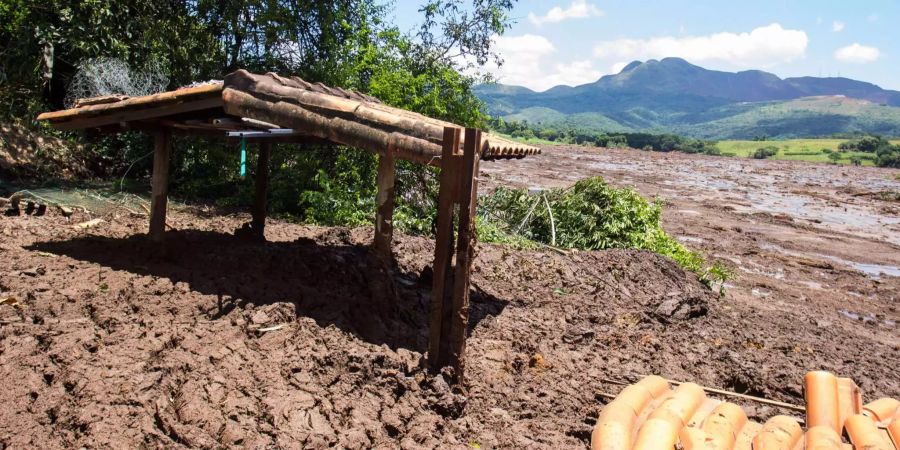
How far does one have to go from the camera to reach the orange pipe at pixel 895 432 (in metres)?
5.12

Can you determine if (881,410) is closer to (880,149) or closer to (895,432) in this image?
(895,432)

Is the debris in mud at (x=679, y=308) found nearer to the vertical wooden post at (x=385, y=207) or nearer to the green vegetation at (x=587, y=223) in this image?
the green vegetation at (x=587, y=223)

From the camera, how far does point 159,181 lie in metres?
7.42

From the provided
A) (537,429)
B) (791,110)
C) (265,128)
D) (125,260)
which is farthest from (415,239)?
(791,110)

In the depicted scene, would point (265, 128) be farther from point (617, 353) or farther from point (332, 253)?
point (617, 353)

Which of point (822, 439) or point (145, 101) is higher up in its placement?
point (145, 101)

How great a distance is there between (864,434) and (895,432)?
441 millimetres

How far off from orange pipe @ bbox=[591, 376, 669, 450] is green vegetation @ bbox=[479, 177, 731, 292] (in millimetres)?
5858

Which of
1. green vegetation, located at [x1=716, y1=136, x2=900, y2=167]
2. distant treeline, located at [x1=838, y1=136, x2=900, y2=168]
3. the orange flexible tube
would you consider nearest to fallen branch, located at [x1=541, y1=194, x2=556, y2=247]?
the orange flexible tube

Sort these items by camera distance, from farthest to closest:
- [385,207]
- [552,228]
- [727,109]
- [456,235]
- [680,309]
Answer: [727,109]
[552,228]
[680,309]
[385,207]
[456,235]

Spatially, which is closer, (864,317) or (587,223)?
(864,317)

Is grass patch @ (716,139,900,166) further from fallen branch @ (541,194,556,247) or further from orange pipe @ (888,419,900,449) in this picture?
orange pipe @ (888,419,900,449)

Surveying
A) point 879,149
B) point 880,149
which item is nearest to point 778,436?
point 880,149

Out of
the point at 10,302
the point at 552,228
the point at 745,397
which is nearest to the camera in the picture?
the point at 10,302
